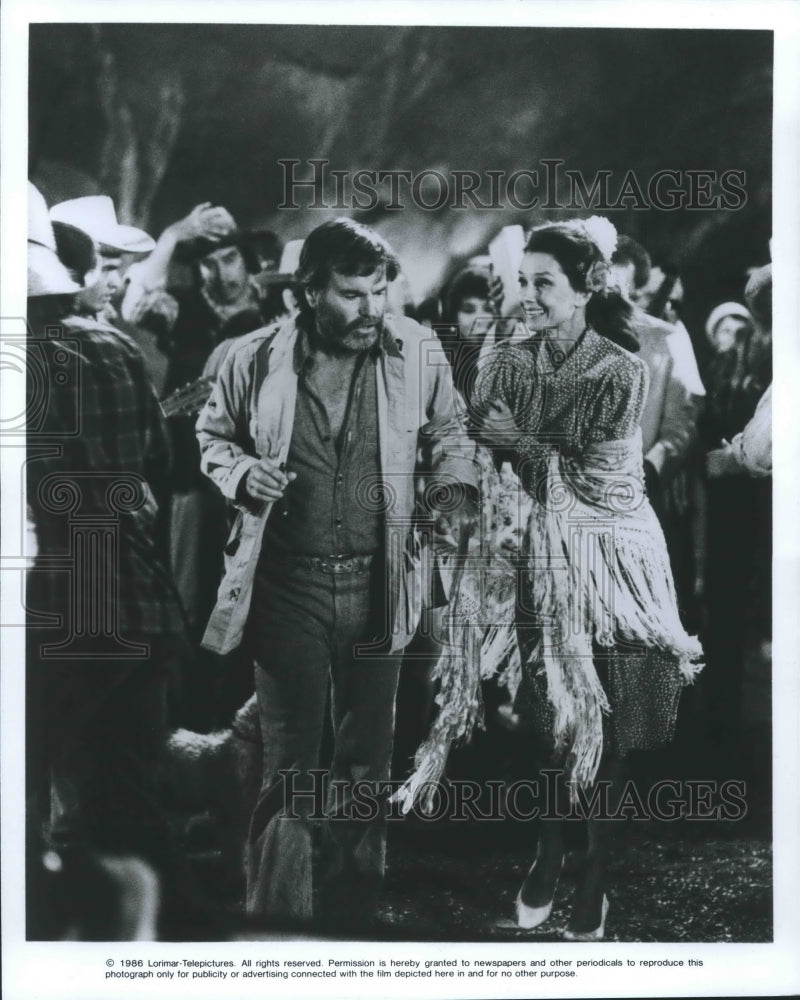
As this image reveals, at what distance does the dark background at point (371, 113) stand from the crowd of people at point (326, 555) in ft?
0.35

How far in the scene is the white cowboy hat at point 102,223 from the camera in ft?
6.46

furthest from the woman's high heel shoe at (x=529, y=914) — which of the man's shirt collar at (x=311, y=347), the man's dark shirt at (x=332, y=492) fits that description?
the man's shirt collar at (x=311, y=347)

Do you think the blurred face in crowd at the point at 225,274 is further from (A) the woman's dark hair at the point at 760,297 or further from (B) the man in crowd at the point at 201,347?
(A) the woman's dark hair at the point at 760,297

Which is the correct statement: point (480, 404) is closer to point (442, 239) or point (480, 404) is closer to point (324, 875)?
point (442, 239)

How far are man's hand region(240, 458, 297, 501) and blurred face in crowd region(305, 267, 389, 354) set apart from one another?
0.34 meters

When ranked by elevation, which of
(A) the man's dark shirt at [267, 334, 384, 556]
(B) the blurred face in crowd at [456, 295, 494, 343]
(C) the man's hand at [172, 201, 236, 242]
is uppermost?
(C) the man's hand at [172, 201, 236, 242]

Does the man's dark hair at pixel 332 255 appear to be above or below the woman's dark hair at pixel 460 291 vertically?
above

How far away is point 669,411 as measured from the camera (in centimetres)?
198

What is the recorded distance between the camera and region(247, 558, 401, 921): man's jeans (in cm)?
195

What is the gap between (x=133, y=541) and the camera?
76.9 inches

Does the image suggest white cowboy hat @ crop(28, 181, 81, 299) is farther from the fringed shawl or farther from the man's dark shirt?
the fringed shawl

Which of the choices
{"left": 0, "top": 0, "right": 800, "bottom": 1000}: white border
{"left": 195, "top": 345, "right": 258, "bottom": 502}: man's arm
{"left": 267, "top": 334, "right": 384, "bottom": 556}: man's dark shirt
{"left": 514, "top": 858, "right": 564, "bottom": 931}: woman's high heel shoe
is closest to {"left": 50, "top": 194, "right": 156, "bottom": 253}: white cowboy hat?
{"left": 0, "top": 0, "right": 800, "bottom": 1000}: white border

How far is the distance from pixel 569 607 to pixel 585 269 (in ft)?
2.73

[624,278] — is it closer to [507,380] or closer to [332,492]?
[507,380]
